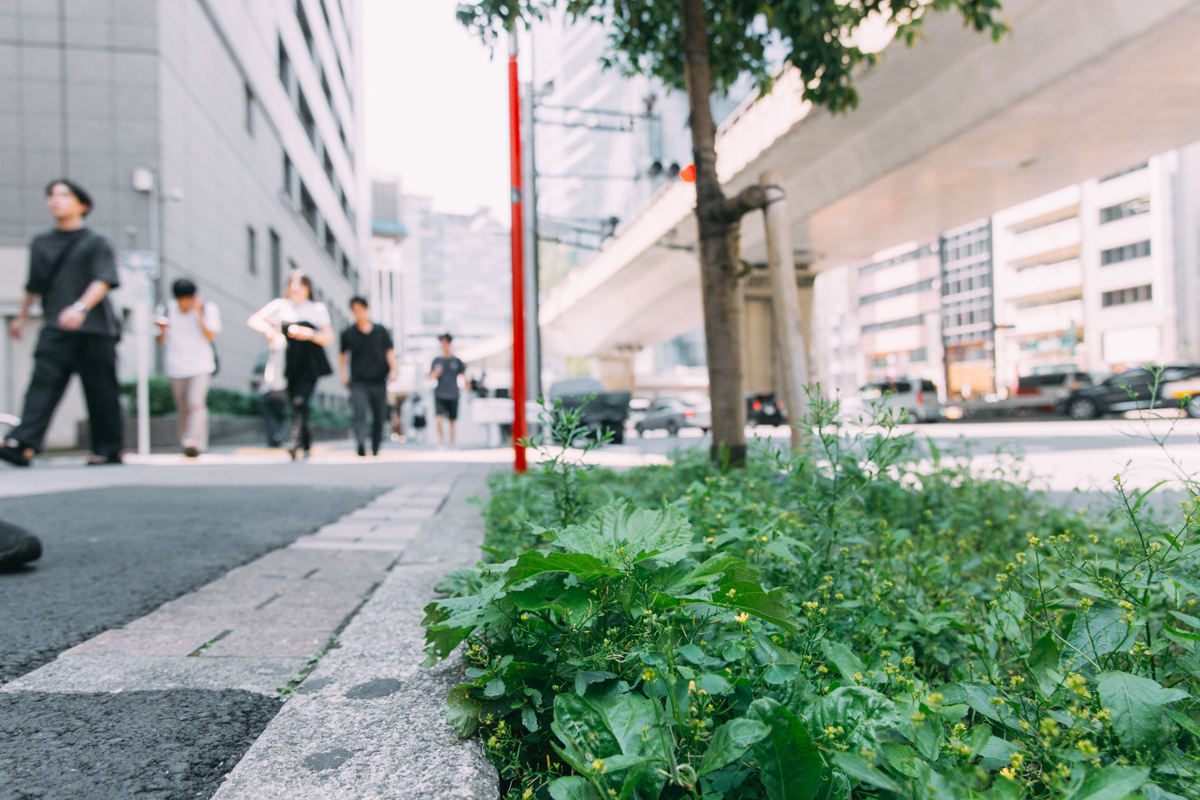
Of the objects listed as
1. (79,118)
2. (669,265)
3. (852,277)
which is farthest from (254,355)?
(852,277)

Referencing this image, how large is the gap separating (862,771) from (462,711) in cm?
68

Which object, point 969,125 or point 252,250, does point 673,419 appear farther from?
point 969,125

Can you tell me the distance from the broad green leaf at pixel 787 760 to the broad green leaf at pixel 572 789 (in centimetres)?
23

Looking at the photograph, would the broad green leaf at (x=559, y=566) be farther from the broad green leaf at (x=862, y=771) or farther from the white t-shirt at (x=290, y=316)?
the white t-shirt at (x=290, y=316)

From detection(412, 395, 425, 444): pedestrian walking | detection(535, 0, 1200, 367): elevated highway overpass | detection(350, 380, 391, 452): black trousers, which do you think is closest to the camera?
detection(350, 380, 391, 452): black trousers

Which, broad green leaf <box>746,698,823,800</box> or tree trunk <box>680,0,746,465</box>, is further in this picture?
tree trunk <box>680,0,746,465</box>

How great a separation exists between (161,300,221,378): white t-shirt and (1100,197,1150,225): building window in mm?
50603

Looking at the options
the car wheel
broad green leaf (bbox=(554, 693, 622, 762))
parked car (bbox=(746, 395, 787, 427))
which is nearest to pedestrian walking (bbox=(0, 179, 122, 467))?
broad green leaf (bbox=(554, 693, 622, 762))

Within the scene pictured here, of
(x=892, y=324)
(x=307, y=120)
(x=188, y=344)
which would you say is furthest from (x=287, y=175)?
(x=892, y=324)

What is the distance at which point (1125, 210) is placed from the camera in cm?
4441

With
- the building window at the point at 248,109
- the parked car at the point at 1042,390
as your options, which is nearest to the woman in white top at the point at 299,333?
the building window at the point at 248,109

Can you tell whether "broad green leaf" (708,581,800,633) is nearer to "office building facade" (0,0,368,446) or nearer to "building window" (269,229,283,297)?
"office building facade" (0,0,368,446)

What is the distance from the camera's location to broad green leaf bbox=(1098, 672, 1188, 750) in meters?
1.03

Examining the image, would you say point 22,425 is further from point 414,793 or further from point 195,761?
point 414,793
